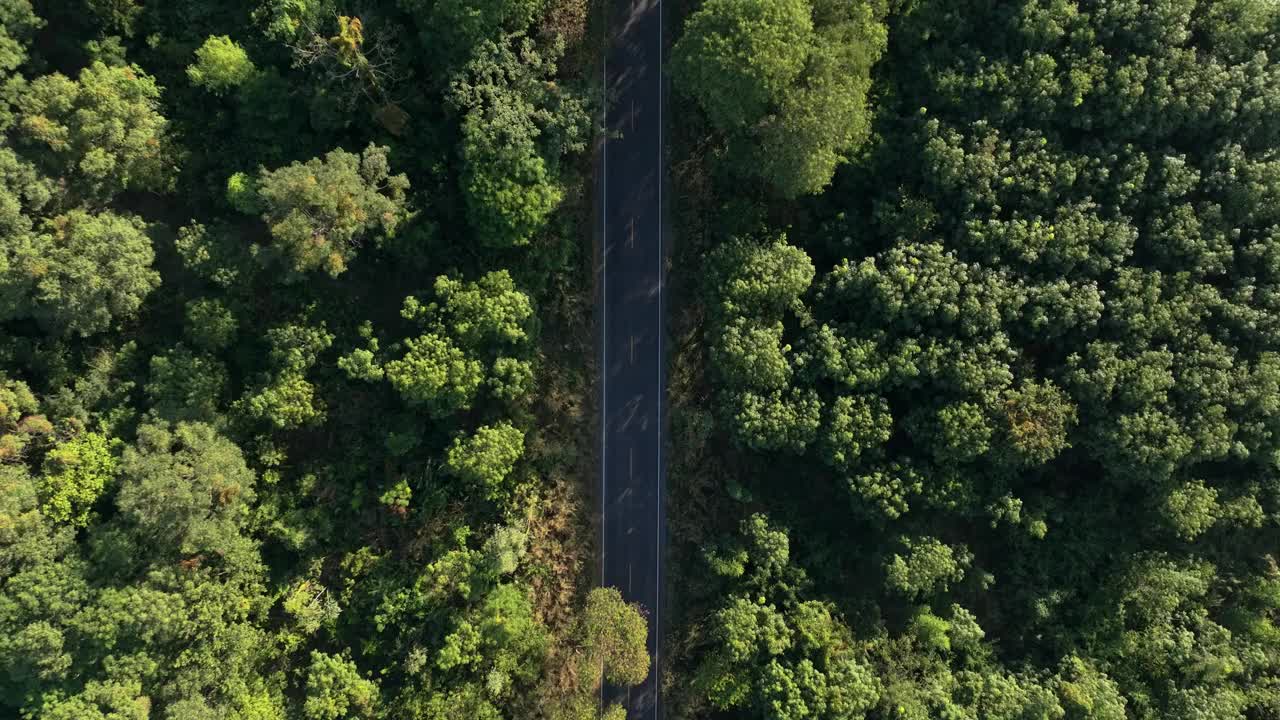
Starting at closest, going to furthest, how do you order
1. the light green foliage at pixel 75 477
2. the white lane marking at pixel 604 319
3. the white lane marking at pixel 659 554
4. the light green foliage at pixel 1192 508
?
the light green foliage at pixel 75 477 < the light green foliage at pixel 1192 508 < the white lane marking at pixel 604 319 < the white lane marking at pixel 659 554

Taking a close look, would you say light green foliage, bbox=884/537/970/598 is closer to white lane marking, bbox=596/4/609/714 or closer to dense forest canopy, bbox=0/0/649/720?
dense forest canopy, bbox=0/0/649/720

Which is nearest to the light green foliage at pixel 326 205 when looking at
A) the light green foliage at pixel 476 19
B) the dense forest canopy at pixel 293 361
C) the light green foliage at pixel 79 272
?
the dense forest canopy at pixel 293 361

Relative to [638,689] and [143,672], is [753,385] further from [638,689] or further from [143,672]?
[143,672]

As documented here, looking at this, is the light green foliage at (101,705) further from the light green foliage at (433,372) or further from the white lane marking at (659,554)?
the white lane marking at (659,554)

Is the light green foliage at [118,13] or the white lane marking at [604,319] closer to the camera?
the light green foliage at [118,13]

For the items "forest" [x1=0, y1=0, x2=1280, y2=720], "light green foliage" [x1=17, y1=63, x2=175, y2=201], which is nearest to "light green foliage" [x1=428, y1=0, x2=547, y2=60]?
"forest" [x1=0, y1=0, x2=1280, y2=720]

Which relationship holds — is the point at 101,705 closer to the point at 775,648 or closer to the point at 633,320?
the point at 633,320
